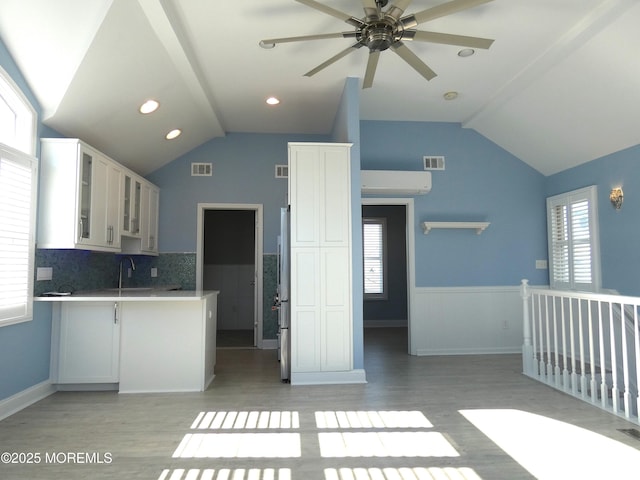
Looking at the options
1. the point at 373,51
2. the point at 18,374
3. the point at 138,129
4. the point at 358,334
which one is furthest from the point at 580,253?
the point at 18,374

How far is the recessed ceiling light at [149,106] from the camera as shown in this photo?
4.35 meters

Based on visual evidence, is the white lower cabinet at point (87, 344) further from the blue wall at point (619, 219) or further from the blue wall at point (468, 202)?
the blue wall at point (619, 219)

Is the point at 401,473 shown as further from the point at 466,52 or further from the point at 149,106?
the point at 149,106

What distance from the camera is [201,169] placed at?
239 inches

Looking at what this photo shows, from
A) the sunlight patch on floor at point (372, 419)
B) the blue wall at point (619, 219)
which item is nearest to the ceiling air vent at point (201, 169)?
the sunlight patch on floor at point (372, 419)

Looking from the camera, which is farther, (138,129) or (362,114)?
(362,114)

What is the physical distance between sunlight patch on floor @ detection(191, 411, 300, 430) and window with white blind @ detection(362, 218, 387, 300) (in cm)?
544

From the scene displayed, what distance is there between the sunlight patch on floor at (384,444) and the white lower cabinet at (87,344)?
2.20 meters

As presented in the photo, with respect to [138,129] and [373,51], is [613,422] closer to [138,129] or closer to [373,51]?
[373,51]

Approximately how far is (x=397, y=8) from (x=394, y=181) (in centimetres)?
294

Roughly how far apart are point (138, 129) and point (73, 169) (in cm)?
126

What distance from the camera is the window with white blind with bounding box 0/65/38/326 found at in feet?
10.1

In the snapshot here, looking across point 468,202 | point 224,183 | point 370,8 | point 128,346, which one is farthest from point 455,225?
point 128,346

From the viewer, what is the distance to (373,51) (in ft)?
10.0
